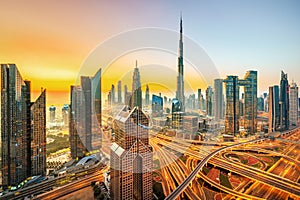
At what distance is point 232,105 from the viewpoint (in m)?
8.38

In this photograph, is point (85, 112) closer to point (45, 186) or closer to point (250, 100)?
point (45, 186)

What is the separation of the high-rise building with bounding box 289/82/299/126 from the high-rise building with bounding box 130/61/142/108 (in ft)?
35.8

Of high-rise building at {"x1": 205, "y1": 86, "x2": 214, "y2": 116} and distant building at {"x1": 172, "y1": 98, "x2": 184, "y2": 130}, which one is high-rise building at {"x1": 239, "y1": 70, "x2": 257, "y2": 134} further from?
distant building at {"x1": 172, "y1": 98, "x2": 184, "y2": 130}

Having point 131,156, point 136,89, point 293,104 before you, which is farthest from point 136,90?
point 293,104

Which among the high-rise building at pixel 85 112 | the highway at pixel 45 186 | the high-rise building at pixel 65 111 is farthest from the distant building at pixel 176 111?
the high-rise building at pixel 65 111

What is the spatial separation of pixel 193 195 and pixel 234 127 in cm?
621

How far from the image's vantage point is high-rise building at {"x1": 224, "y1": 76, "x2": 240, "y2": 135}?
8031 millimetres

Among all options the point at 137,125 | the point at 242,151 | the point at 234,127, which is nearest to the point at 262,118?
the point at 234,127

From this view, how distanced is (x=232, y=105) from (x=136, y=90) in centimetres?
809

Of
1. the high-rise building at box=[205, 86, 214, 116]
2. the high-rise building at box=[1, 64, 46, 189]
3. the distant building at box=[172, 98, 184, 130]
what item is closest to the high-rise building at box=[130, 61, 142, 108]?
the distant building at box=[172, 98, 184, 130]

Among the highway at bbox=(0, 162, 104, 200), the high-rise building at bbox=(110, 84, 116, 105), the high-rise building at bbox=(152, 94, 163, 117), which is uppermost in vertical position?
the high-rise building at bbox=(110, 84, 116, 105)

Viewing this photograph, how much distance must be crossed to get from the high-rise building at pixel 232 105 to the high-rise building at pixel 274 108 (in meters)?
1.78

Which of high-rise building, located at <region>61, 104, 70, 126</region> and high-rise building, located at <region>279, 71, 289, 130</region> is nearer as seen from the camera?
high-rise building, located at <region>61, 104, 70, 126</region>

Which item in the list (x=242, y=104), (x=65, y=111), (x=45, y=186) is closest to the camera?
(x=45, y=186)
